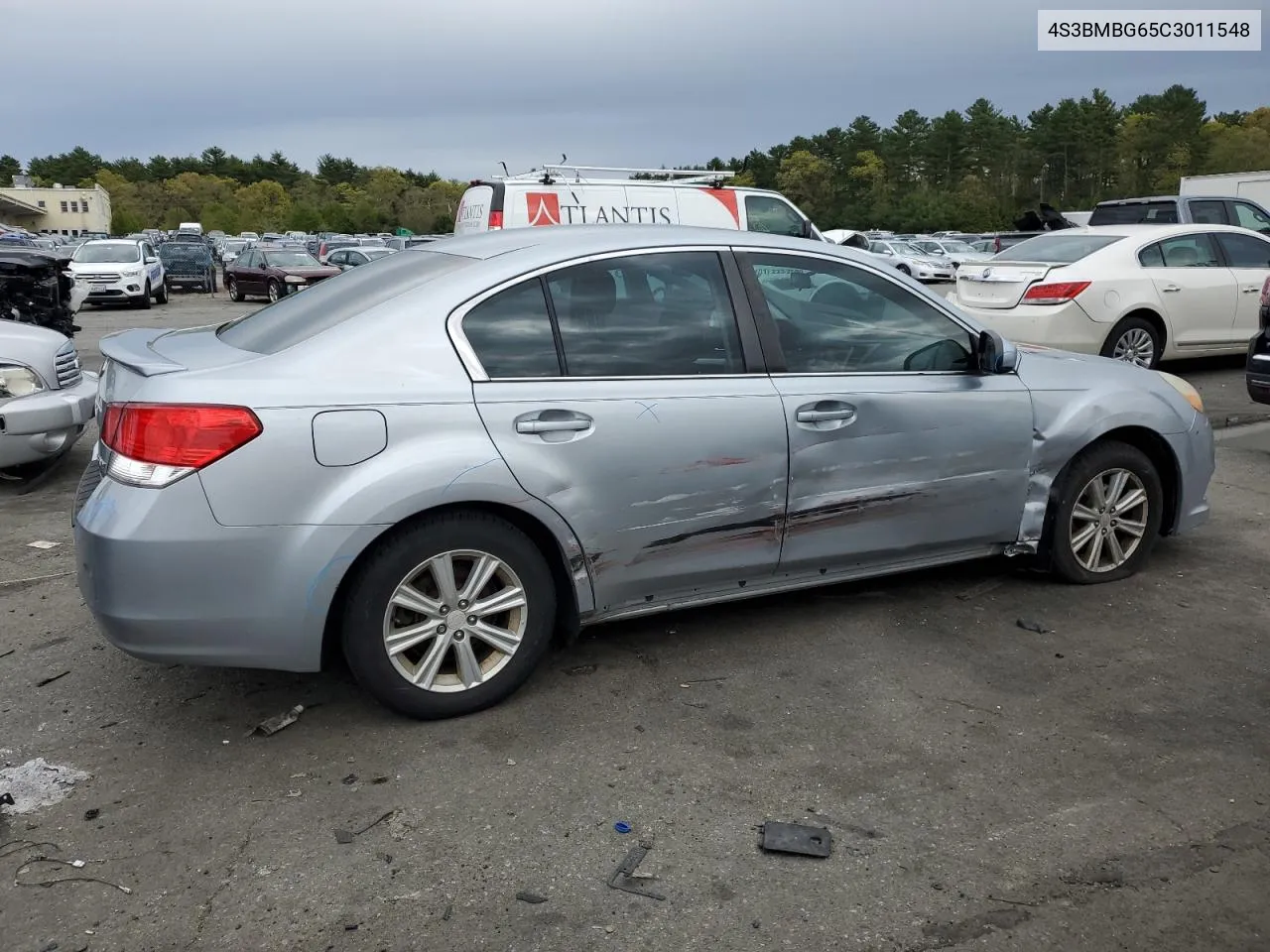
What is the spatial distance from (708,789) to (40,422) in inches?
213

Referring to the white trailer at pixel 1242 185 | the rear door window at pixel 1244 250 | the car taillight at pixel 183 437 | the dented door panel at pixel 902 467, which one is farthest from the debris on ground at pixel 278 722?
the white trailer at pixel 1242 185

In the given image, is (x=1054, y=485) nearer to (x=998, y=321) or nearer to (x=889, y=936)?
(x=889, y=936)

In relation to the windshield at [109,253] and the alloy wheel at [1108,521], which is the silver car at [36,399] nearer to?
the alloy wheel at [1108,521]

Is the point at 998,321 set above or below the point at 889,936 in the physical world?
above

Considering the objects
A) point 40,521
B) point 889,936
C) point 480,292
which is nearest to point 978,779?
point 889,936

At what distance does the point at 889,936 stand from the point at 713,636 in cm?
196

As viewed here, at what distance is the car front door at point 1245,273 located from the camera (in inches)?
432

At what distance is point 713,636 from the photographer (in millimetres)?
4520

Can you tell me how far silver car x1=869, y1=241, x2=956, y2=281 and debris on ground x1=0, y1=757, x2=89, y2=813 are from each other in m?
29.8

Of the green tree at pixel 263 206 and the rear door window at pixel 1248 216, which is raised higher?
the green tree at pixel 263 206

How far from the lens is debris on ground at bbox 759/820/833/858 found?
2.98m

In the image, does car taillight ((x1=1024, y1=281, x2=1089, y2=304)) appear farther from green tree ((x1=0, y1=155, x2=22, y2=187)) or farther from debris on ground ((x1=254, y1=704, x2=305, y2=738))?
green tree ((x1=0, y1=155, x2=22, y2=187))

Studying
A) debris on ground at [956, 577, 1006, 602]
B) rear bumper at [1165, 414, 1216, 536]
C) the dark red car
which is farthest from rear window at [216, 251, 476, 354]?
the dark red car

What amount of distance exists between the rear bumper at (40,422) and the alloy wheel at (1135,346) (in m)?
8.84
